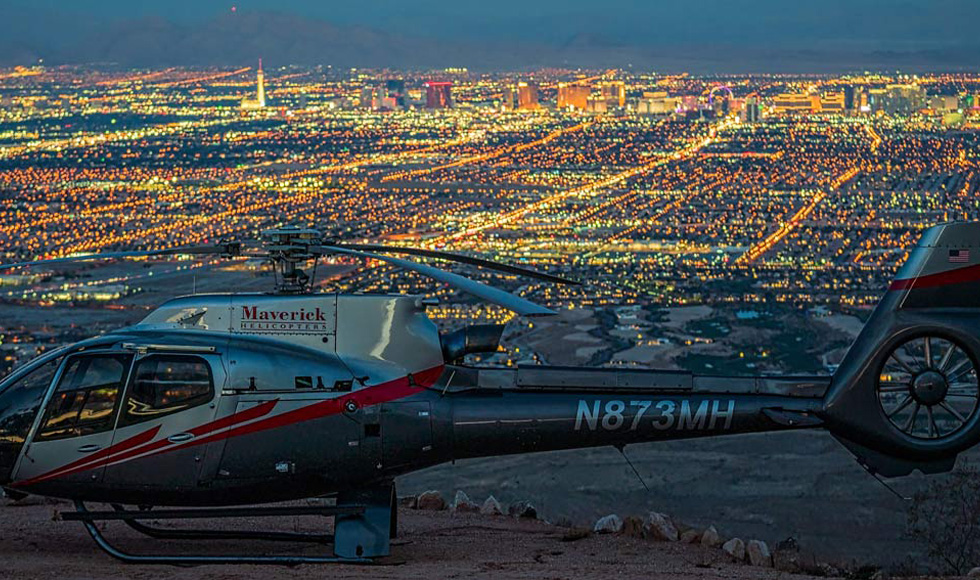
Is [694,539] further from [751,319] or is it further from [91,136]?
[91,136]

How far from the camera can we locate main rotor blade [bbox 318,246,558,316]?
1143cm

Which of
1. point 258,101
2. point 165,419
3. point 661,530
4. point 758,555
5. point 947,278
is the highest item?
point 947,278

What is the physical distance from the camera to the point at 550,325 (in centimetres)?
4516

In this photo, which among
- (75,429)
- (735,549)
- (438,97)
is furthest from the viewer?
(438,97)

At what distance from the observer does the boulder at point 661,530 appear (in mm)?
14766

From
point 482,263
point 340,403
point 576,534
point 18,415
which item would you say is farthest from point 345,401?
point 576,534

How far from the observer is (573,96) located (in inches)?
6934

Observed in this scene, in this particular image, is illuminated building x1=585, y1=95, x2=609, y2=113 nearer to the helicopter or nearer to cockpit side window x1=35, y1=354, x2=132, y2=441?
the helicopter

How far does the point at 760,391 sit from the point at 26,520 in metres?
7.29

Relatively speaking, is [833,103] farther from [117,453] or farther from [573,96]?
[117,453]

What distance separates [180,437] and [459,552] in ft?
9.06

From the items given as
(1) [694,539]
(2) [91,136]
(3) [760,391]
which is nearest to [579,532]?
(1) [694,539]

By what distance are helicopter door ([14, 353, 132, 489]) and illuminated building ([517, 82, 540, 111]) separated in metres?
161

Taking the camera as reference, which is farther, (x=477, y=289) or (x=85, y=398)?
(x=85, y=398)
